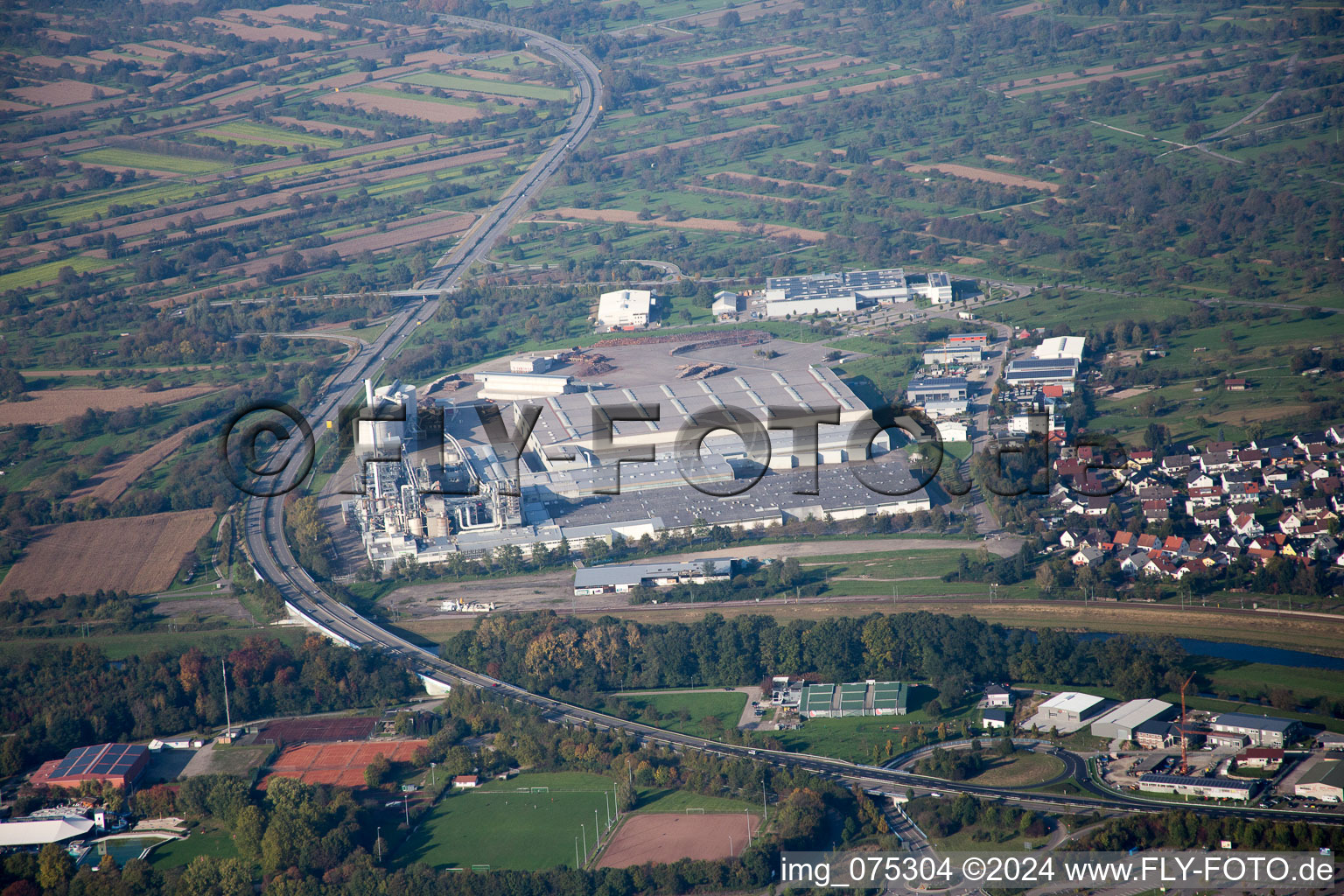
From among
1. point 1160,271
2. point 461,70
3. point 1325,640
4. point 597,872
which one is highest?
point 461,70

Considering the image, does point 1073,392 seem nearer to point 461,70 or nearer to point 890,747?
point 890,747

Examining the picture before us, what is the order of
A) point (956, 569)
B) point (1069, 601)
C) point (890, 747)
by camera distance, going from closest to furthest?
point (890, 747) < point (1069, 601) < point (956, 569)

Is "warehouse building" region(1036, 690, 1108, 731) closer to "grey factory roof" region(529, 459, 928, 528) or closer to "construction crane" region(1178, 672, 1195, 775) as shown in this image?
"construction crane" region(1178, 672, 1195, 775)

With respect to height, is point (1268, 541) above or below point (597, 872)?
above

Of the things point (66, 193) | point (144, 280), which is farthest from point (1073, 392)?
point (66, 193)

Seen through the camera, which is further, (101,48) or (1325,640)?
(101,48)

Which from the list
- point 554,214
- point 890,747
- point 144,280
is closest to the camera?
point 890,747

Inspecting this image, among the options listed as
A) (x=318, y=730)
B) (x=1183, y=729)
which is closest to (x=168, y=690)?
(x=318, y=730)
